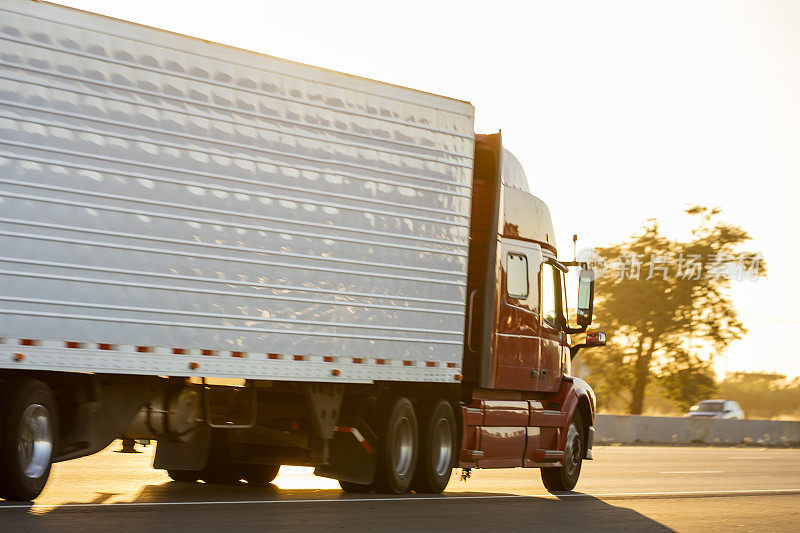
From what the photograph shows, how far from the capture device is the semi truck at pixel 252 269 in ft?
35.2

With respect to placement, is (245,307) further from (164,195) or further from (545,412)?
(545,412)

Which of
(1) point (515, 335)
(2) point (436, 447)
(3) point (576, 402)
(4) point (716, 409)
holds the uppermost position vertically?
(4) point (716, 409)

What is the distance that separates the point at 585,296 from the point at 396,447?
3.84 meters

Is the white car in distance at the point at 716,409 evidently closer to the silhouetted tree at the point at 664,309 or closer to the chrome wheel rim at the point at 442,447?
the silhouetted tree at the point at 664,309

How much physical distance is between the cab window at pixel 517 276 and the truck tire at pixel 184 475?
13.7ft

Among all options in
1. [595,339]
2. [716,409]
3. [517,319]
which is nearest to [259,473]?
[517,319]

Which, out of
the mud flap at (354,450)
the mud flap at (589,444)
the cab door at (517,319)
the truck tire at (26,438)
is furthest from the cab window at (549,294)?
the truck tire at (26,438)

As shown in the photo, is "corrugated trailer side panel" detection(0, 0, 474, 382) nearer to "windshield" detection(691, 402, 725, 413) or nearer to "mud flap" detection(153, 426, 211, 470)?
"mud flap" detection(153, 426, 211, 470)

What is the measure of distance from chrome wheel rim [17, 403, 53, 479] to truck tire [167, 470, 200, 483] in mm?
4092

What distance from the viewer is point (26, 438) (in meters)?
10.9

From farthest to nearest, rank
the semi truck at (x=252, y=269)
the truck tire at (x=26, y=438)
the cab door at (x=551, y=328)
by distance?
the cab door at (x=551, y=328) < the semi truck at (x=252, y=269) < the truck tire at (x=26, y=438)

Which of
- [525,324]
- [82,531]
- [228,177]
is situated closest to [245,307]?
[228,177]

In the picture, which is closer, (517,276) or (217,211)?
(217,211)

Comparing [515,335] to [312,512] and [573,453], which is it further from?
[312,512]
